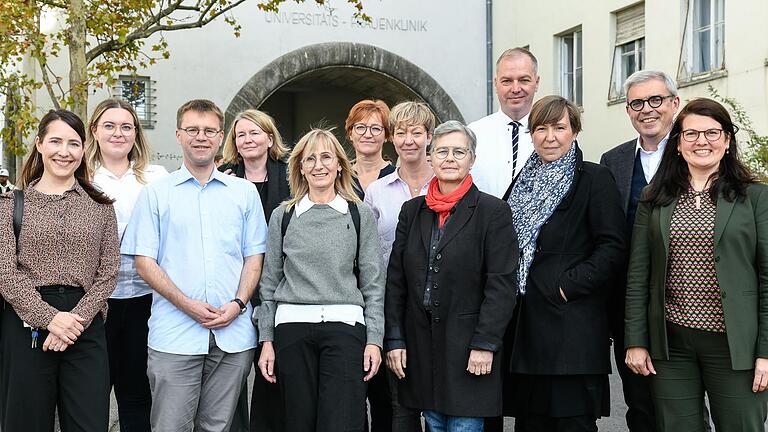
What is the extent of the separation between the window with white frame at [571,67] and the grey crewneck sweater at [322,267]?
12749 mm

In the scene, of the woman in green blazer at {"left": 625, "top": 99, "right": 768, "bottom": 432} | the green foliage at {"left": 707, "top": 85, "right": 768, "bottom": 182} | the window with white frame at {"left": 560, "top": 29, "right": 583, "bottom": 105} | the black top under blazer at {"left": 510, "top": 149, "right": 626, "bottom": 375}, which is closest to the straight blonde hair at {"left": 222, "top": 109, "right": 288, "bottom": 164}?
the black top under blazer at {"left": 510, "top": 149, "right": 626, "bottom": 375}

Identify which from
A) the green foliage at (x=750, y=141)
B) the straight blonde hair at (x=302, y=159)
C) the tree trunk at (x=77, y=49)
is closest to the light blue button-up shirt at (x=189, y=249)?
the straight blonde hair at (x=302, y=159)

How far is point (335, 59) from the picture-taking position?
1661 centimetres

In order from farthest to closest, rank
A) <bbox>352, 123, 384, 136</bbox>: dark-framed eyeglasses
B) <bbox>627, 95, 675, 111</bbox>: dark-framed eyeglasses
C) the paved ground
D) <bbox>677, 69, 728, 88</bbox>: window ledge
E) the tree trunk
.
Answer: <bbox>677, 69, 728, 88</bbox>: window ledge, the tree trunk, the paved ground, <bbox>352, 123, 384, 136</bbox>: dark-framed eyeglasses, <bbox>627, 95, 675, 111</bbox>: dark-framed eyeglasses

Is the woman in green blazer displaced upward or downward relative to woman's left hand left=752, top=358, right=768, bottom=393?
upward

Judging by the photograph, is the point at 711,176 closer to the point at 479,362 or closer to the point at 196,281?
the point at 479,362

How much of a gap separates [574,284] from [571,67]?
43.5 ft

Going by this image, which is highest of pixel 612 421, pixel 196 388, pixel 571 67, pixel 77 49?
pixel 571 67

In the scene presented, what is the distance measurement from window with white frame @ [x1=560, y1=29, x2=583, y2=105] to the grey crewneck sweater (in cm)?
1275

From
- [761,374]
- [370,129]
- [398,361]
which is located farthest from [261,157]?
[761,374]

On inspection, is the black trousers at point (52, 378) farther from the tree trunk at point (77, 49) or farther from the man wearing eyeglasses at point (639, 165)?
the tree trunk at point (77, 49)

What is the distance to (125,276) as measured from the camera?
4801mm

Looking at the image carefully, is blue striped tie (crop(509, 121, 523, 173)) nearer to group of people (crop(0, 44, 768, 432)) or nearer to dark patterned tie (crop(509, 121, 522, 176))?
dark patterned tie (crop(509, 121, 522, 176))

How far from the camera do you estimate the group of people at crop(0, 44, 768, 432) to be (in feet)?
13.4
